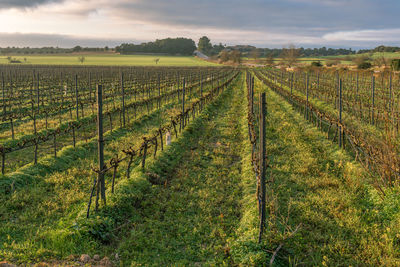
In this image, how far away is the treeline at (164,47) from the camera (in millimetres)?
159250

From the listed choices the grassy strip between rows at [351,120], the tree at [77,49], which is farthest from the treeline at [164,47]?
the grassy strip between rows at [351,120]

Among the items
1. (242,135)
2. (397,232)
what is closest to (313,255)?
(397,232)

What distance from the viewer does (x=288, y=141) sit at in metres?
12.2

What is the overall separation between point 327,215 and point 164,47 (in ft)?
551

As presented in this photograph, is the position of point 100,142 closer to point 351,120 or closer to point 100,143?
point 100,143

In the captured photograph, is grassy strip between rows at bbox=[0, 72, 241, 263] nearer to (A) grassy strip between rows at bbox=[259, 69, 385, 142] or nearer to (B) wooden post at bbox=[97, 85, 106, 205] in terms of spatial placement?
(B) wooden post at bbox=[97, 85, 106, 205]

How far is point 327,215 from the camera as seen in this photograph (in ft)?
21.8

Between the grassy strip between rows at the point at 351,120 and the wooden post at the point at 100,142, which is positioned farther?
the grassy strip between rows at the point at 351,120

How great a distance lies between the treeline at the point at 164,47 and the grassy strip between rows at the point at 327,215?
6259 inches

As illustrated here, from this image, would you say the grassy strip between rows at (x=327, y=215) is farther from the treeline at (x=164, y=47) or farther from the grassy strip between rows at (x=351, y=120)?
the treeline at (x=164, y=47)

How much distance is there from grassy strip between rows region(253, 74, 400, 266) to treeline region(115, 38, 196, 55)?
159m

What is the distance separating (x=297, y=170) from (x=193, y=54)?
170115 millimetres

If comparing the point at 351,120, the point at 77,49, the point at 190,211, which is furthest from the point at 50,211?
the point at 77,49

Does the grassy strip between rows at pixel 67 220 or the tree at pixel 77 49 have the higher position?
the tree at pixel 77 49
